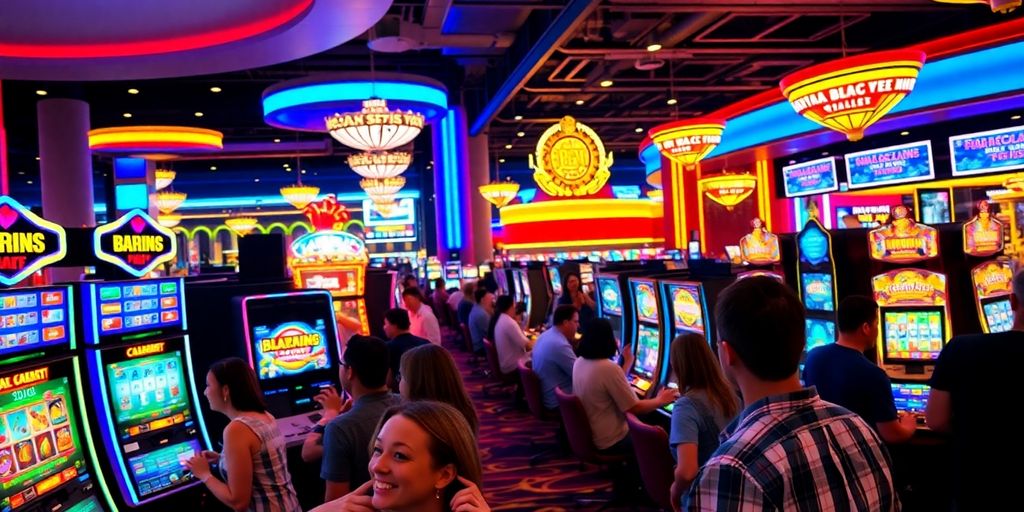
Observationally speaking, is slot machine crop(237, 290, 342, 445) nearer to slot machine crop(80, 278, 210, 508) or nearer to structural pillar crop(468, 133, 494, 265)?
slot machine crop(80, 278, 210, 508)

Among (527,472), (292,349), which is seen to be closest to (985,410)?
(292,349)

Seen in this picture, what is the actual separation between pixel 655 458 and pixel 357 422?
1.25 m

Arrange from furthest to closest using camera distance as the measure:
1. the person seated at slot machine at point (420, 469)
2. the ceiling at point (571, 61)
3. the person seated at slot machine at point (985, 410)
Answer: the ceiling at point (571, 61) < the person seated at slot machine at point (985, 410) < the person seated at slot machine at point (420, 469)

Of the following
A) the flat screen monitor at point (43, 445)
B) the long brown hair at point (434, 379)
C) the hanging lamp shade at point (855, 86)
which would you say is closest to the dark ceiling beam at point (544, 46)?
the hanging lamp shade at point (855, 86)

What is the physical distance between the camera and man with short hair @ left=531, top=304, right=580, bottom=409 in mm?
5441

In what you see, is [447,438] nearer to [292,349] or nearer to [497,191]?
[292,349]

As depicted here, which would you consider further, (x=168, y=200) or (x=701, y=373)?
(x=168, y=200)

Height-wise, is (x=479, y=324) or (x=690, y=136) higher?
(x=690, y=136)

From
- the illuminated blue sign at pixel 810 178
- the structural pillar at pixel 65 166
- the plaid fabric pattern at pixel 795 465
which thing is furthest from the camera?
the illuminated blue sign at pixel 810 178

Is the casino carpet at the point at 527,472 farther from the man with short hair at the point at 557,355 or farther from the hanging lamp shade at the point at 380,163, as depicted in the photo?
the hanging lamp shade at the point at 380,163

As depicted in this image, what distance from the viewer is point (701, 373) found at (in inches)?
130

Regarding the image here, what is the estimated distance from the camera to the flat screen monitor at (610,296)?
19.9ft

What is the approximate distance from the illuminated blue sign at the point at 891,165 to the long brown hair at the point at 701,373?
8503 mm

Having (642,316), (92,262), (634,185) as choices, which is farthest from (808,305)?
(634,185)
